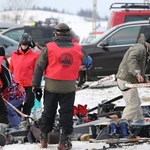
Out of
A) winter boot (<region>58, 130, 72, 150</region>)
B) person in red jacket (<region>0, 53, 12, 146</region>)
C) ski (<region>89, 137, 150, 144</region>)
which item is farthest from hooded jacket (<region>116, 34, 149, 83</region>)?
person in red jacket (<region>0, 53, 12, 146</region>)

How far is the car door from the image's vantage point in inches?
546

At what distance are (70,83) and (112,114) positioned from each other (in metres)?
1.58

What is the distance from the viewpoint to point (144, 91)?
11.9m

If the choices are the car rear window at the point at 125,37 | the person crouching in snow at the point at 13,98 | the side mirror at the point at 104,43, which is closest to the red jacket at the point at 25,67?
the person crouching in snow at the point at 13,98

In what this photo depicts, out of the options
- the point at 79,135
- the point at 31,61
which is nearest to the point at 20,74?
the point at 31,61

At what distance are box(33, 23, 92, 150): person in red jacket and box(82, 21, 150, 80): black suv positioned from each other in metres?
7.31

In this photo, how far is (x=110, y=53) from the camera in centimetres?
1387

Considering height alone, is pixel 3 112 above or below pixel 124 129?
above

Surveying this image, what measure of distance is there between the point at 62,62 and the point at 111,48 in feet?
25.1

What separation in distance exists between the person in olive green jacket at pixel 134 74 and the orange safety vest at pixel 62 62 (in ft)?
4.14

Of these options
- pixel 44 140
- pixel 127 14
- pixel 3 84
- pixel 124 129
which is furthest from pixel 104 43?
pixel 44 140

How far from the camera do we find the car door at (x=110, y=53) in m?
13.9

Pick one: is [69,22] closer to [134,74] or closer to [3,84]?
[134,74]

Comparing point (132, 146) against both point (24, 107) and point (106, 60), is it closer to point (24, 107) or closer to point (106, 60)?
point (24, 107)
